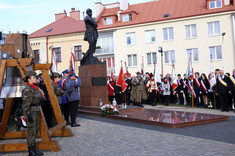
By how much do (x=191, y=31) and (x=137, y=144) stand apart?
99.6ft

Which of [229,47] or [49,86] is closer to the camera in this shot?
[49,86]

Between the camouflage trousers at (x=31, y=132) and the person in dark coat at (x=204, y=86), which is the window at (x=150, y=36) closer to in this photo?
the person in dark coat at (x=204, y=86)

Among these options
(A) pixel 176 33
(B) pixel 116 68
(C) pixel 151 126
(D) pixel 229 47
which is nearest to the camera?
(C) pixel 151 126

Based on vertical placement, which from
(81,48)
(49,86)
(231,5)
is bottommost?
(49,86)

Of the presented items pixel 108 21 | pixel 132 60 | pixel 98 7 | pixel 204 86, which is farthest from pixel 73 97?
pixel 98 7

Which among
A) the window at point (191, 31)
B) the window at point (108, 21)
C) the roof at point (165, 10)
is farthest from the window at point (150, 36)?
the window at point (108, 21)

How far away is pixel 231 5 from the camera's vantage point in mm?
33031

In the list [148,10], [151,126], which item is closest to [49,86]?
[151,126]

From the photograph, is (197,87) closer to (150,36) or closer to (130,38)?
(150,36)

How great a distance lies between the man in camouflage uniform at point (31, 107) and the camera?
5969 mm

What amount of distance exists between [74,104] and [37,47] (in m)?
37.0

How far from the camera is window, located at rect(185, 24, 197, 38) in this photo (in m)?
34.6

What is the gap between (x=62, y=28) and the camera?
44875 millimetres

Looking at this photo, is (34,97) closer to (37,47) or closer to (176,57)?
(176,57)
